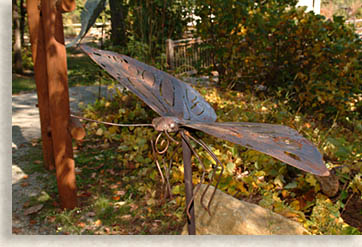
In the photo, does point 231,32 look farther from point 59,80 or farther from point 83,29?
point 59,80

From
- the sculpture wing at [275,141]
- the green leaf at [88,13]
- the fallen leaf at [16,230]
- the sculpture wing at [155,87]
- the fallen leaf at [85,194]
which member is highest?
the green leaf at [88,13]

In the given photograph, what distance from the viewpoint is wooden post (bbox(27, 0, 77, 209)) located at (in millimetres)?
2492

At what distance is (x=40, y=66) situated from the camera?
3.07m

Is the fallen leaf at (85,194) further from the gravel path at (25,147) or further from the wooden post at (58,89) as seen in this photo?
the gravel path at (25,147)

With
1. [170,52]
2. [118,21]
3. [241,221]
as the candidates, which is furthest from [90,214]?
[170,52]

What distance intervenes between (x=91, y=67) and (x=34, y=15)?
2.74 meters

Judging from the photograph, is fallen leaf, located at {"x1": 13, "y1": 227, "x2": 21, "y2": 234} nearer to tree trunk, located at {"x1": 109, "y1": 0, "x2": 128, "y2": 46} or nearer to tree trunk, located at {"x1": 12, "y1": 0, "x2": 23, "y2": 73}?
tree trunk, located at {"x1": 109, "y1": 0, "x2": 128, "y2": 46}

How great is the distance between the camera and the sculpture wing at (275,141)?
1076 millimetres

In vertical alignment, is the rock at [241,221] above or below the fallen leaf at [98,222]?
above

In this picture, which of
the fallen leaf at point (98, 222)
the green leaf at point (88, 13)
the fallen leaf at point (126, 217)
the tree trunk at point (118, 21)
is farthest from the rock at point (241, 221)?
the tree trunk at point (118, 21)

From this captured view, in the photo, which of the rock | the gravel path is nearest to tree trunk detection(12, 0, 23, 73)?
the gravel path

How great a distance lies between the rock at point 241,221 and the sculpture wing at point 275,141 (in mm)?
1069

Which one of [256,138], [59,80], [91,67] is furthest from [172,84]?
[91,67]

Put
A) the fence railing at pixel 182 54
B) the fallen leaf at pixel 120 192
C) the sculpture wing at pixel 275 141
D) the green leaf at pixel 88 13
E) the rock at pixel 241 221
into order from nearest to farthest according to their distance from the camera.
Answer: the sculpture wing at pixel 275 141
the rock at pixel 241 221
the green leaf at pixel 88 13
the fallen leaf at pixel 120 192
the fence railing at pixel 182 54
